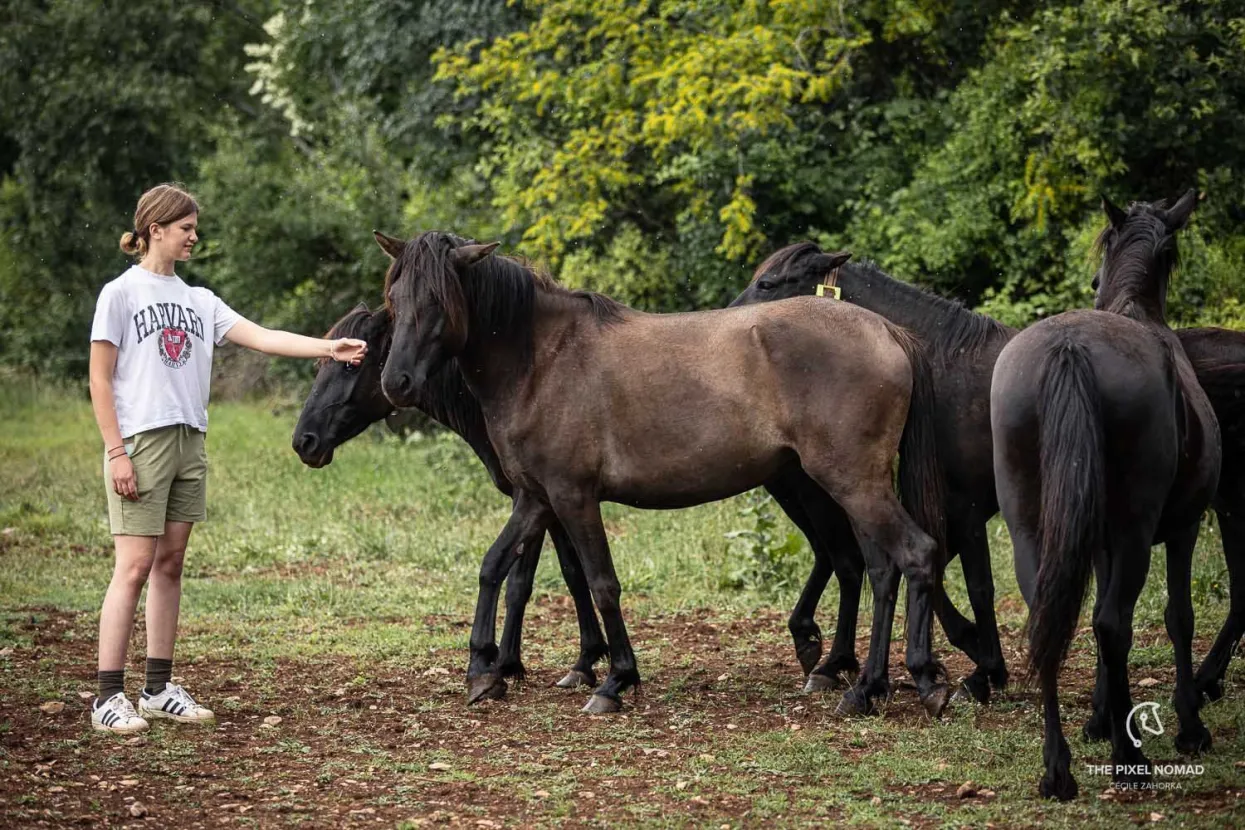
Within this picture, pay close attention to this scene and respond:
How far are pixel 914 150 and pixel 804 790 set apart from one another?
1008 centimetres

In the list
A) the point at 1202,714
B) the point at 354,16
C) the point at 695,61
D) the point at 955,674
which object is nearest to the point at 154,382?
the point at 955,674

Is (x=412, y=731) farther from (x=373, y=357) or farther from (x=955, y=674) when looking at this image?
(x=955, y=674)

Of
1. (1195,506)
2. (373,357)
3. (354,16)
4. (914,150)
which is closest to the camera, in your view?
(1195,506)

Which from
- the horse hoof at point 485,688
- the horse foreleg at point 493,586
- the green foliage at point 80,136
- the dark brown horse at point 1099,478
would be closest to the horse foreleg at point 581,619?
the horse foreleg at point 493,586

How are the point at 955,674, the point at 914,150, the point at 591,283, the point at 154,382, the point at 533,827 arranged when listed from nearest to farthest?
1. the point at 533,827
2. the point at 154,382
3. the point at 955,674
4. the point at 914,150
5. the point at 591,283

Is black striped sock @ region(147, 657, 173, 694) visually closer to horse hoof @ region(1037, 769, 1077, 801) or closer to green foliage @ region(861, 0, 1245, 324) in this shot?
A: horse hoof @ region(1037, 769, 1077, 801)

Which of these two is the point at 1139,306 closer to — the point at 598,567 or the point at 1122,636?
the point at 1122,636

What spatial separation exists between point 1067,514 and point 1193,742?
4.33 ft

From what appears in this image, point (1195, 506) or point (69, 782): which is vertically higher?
point (1195, 506)

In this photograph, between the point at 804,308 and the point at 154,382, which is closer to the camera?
the point at 154,382

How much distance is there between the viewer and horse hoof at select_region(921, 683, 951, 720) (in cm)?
→ 591

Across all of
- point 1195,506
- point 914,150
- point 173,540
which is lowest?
point 173,540

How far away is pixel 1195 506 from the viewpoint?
5.17 metres

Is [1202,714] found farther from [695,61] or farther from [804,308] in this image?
[695,61]
